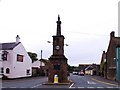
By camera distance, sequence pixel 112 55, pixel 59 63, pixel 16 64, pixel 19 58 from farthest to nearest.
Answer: pixel 112 55, pixel 19 58, pixel 16 64, pixel 59 63

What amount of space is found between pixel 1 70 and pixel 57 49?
2001cm

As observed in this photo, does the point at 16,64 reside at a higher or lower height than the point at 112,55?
lower

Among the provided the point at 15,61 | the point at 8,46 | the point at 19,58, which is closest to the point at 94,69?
the point at 19,58

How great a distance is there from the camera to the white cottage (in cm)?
6244

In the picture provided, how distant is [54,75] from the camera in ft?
150

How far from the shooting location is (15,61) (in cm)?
6419

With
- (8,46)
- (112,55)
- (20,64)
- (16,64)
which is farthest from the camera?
(112,55)

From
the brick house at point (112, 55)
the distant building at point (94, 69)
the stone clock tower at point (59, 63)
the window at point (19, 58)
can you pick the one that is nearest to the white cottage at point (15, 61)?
the window at point (19, 58)

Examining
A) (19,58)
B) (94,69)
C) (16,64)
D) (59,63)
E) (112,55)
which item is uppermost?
(112,55)

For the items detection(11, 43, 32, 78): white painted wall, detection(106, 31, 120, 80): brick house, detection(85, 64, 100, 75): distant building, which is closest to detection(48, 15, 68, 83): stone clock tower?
detection(11, 43, 32, 78): white painted wall

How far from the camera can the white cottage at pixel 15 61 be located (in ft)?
205

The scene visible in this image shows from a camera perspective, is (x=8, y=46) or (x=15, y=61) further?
(x=8, y=46)

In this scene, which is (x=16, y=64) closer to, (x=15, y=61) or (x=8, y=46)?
(x=15, y=61)

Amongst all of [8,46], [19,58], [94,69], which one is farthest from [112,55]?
[94,69]
